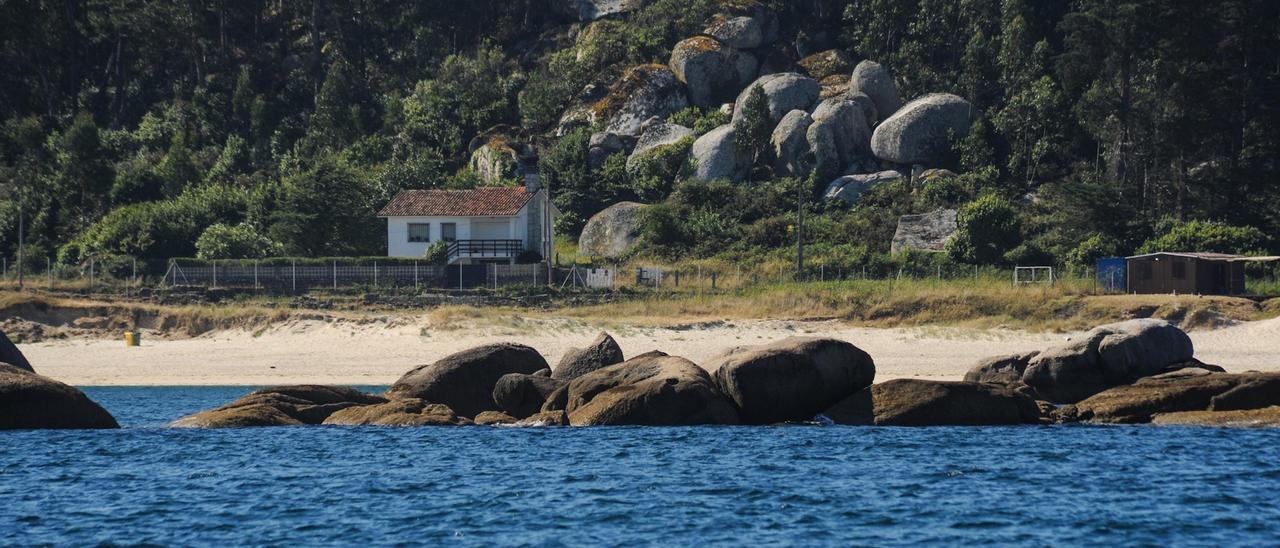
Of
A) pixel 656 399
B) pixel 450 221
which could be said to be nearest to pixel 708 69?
pixel 450 221

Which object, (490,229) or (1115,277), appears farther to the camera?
(490,229)

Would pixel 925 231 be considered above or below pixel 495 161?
below

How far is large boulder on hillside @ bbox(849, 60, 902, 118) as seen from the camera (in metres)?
78.9

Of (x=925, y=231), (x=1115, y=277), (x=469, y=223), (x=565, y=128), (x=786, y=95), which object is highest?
(x=786, y=95)

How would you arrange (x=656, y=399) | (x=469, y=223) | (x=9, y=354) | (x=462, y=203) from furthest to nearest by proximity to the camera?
(x=462, y=203), (x=469, y=223), (x=9, y=354), (x=656, y=399)

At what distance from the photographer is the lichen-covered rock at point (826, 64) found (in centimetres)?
8700

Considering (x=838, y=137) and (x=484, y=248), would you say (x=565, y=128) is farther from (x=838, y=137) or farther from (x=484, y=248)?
(x=484, y=248)

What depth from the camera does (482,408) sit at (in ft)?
113

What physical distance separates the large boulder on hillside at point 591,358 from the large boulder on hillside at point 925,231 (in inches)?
1283

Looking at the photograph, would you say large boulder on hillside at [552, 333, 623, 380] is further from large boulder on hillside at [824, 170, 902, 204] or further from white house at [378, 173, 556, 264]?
large boulder on hillside at [824, 170, 902, 204]

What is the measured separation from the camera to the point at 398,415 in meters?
32.8

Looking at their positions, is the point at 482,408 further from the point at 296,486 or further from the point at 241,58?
the point at 241,58

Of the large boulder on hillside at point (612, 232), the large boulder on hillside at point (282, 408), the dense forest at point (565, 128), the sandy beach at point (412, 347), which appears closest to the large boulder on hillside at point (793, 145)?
the dense forest at point (565, 128)

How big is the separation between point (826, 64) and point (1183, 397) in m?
58.9
